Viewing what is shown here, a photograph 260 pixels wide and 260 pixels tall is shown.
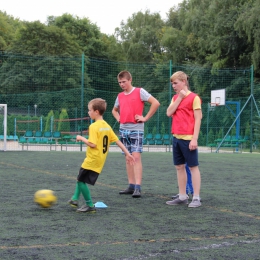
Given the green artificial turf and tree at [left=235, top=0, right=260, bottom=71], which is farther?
tree at [left=235, top=0, right=260, bottom=71]

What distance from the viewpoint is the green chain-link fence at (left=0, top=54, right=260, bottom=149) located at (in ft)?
77.8

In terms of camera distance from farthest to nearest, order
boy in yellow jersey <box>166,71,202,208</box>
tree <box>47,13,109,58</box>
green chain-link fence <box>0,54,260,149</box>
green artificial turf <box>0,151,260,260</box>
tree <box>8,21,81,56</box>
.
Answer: tree <box>47,13,109,58</box>
tree <box>8,21,81,56</box>
green chain-link fence <box>0,54,260,149</box>
boy in yellow jersey <box>166,71,202,208</box>
green artificial turf <box>0,151,260,260</box>

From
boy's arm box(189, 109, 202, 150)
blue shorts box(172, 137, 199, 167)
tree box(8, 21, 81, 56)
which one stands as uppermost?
tree box(8, 21, 81, 56)

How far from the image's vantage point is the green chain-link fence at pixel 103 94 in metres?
23.7

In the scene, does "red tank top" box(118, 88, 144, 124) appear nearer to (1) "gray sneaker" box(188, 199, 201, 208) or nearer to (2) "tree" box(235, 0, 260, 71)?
(1) "gray sneaker" box(188, 199, 201, 208)

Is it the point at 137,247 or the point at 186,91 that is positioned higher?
the point at 186,91

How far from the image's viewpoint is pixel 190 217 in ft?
16.4

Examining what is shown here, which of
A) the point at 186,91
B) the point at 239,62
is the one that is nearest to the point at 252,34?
the point at 239,62

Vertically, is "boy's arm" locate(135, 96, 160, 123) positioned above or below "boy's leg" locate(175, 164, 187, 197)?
above

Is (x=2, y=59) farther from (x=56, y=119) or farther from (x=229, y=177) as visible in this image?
(x=229, y=177)

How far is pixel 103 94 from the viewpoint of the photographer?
24.4 metres

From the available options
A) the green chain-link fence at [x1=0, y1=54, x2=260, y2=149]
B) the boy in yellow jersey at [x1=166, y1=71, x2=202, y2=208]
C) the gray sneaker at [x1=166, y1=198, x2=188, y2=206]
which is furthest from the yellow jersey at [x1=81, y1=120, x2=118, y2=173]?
the green chain-link fence at [x1=0, y1=54, x2=260, y2=149]

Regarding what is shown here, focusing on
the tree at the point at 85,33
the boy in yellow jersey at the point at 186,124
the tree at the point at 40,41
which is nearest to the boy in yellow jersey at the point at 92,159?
the boy in yellow jersey at the point at 186,124

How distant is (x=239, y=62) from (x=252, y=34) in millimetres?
3672
